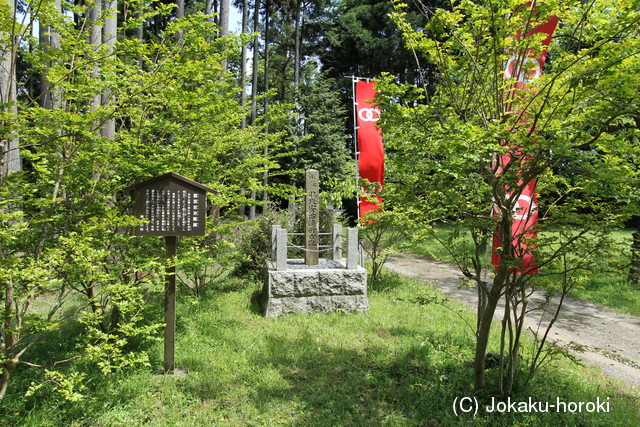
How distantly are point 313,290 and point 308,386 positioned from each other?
2363 millimetres

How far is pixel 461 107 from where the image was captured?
135 inches

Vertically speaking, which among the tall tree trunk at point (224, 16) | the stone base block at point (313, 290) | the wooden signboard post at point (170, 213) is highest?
the tall tree trunk at point (224, 16)

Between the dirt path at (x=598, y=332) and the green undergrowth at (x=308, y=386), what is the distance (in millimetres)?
579

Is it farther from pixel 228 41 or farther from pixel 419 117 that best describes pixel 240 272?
pixel 419 117

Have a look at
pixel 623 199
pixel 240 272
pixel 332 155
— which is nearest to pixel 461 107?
pixel 623 199

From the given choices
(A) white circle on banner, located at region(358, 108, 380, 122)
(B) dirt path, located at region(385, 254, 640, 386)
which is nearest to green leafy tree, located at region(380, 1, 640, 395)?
(B) dirt path, located at region(385, 254, 640, 386)

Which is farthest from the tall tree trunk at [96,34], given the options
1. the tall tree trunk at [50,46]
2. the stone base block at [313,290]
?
the stone base block at [313,290]

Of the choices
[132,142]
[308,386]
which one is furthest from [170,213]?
[308,386]

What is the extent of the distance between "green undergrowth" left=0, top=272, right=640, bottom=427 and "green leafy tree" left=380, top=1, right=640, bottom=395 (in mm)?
443

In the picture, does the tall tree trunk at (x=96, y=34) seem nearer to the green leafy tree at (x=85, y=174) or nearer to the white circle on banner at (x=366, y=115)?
the green leafy tree at (x=85, y=174)

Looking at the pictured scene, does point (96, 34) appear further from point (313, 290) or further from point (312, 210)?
point (313, 290)

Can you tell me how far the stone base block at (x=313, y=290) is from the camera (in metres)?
5.98

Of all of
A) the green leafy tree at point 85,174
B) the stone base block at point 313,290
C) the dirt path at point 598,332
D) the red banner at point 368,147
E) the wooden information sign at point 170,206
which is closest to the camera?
the green leafy tree at point 85,174

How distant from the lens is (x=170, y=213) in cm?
389
